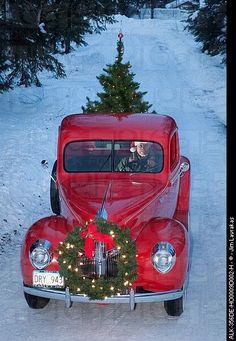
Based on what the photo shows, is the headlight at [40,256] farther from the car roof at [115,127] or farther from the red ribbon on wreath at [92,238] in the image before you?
the car roof at [115,127]

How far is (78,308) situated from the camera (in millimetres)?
5500

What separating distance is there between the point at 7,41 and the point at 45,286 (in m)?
7.23

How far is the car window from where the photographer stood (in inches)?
246

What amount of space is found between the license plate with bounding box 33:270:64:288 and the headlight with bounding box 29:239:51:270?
6cm

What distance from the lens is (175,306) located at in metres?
5.27

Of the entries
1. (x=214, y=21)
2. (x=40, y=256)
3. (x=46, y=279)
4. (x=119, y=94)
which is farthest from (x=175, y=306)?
(x=214, y=21)

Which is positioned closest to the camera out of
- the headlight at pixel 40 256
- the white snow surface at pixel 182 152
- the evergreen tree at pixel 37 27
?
the white snow surface at pixel 182 152

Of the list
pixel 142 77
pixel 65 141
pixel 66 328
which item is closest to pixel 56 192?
pixel 65 141

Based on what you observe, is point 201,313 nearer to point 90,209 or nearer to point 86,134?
point 90,209

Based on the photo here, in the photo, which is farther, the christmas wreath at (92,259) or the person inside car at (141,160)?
the person inside car at (141,160)

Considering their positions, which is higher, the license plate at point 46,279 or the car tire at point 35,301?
the license plate at point 46,279

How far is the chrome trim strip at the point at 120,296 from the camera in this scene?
5016mm

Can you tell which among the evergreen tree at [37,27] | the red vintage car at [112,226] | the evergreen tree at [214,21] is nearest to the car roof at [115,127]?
the red vintage car at [112,226]

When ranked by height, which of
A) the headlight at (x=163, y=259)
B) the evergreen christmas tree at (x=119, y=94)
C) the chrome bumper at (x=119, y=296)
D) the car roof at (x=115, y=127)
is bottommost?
the chrome bumper at (x=119, y=296)
